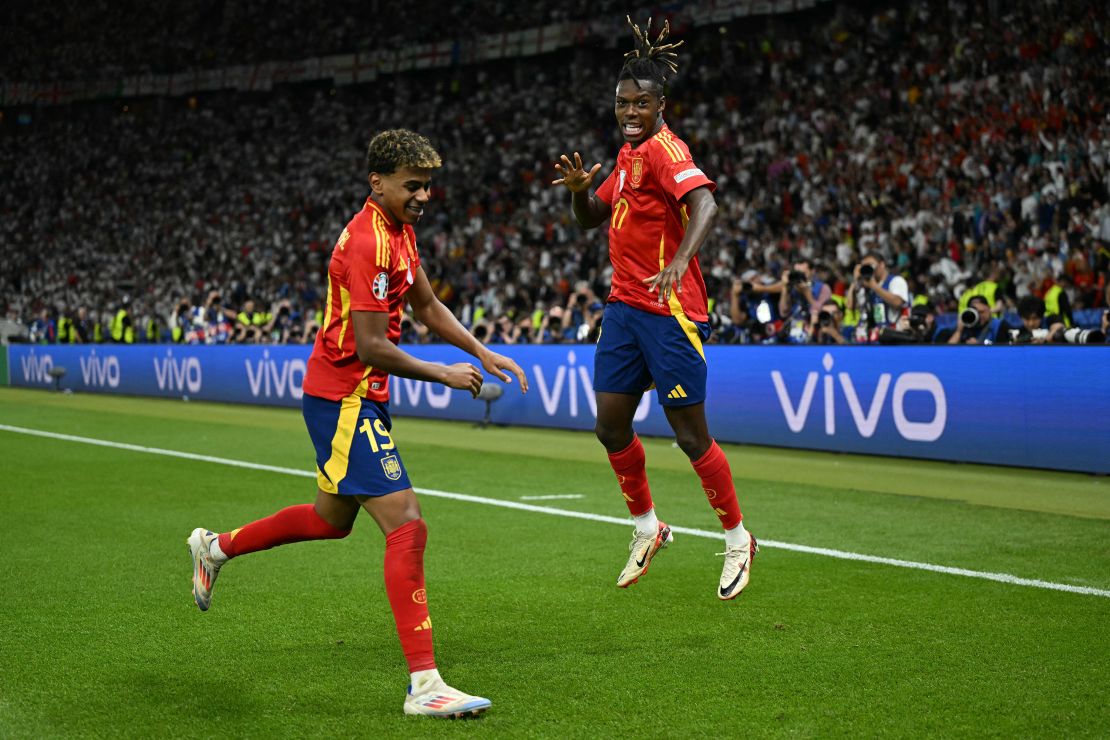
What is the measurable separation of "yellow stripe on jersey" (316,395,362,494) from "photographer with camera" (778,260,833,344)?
1026 centimetres

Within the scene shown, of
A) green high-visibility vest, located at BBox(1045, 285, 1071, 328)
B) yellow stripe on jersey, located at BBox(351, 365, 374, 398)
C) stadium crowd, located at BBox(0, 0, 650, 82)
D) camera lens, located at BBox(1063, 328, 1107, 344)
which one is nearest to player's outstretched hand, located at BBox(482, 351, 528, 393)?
yellow stripe on jersey, located at BBox(351, 365, 374, 398)

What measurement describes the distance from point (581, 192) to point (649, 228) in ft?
1.33

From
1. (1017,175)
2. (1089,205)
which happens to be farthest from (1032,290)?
(1017,175)

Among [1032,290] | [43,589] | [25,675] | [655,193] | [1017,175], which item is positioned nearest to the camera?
[25,675]

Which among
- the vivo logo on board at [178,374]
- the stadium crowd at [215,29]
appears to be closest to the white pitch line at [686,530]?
the vivo logo on board at [178,374]

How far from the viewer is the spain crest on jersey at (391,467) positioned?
462 cm

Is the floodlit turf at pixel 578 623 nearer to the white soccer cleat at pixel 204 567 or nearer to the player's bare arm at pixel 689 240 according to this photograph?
the white soccer cleat at pixel 204 567

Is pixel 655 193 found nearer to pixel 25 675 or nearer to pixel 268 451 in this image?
pixel 25 675

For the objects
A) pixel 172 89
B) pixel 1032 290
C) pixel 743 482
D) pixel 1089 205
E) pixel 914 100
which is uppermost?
pixel 172 89

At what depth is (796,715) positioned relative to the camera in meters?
4.30

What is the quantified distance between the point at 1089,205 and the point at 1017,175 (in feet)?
5.63

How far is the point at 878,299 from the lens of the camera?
14922 mm

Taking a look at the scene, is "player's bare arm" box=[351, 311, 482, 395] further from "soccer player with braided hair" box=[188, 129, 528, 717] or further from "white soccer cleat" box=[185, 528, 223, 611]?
"white soccer cleat" box=[185, 528, 223, 611]

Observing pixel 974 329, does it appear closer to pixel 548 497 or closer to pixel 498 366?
pixel 548 497
